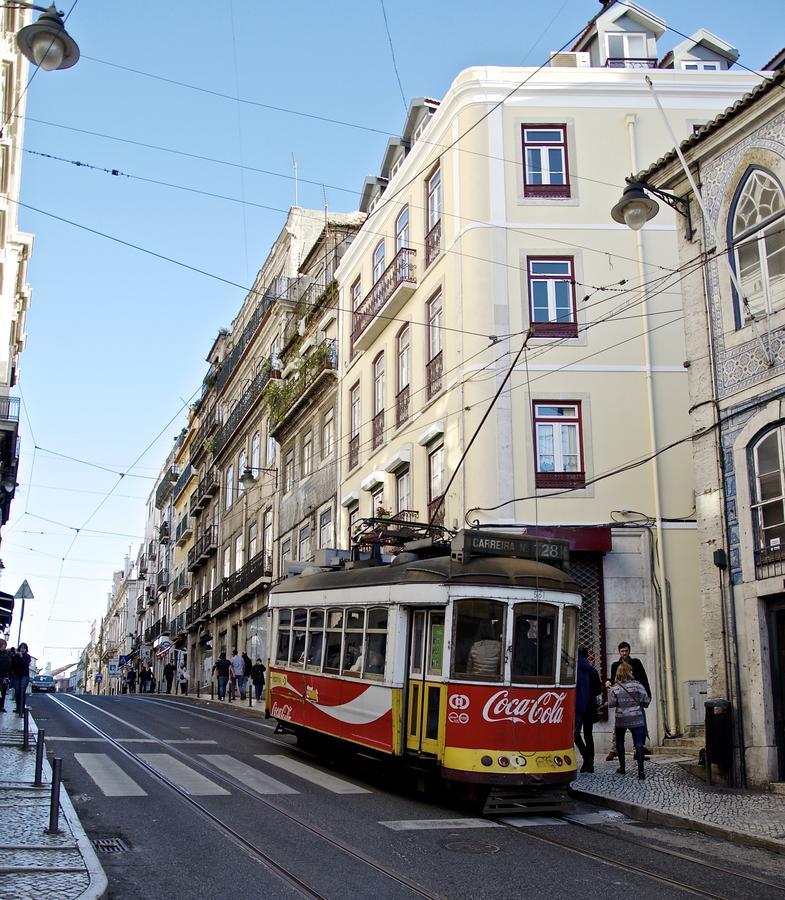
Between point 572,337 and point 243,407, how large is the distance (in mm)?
23877

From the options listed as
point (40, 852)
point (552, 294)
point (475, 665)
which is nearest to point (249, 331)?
point (552, 294)

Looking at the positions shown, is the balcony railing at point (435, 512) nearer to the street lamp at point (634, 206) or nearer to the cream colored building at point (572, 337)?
the cream colored building at point (572, 337)

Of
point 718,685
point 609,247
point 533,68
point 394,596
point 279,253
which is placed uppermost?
point 279,253

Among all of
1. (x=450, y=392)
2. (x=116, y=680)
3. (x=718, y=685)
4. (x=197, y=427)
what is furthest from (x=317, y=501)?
(x=116, y=680)

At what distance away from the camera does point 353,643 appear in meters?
13.4

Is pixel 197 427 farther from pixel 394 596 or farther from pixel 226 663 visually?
pixel 394 596

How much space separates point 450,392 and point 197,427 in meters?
37.8

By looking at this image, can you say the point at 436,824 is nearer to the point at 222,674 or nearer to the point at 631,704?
the point at 631,704

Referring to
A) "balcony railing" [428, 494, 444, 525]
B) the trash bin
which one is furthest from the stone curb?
"balcony railing" [428, 494, 444, 525]

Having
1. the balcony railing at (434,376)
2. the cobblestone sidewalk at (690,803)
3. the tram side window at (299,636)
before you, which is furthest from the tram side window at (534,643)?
the balcony railing at (434,376)

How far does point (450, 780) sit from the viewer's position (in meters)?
11.0

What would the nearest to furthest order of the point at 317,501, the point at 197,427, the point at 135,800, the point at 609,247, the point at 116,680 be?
1. the point at 135,800
2. the point at 609,247
3. the point at 317,501
4. the point at 197,427
5. the point at 116,680

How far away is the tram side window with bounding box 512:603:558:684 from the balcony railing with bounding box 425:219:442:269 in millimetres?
12871

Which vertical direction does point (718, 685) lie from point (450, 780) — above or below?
above
